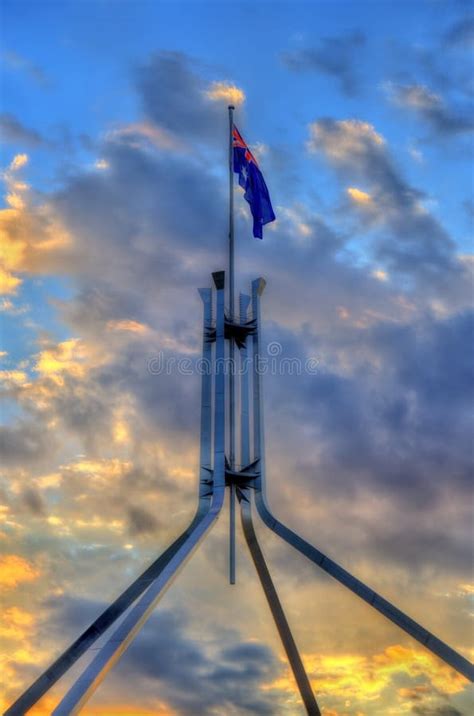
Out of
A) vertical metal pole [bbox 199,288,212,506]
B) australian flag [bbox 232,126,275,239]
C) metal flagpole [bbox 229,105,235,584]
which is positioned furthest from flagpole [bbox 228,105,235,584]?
vertical metal pole [bbox 199,288,212,506]

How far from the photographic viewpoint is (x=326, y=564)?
39.0 meters

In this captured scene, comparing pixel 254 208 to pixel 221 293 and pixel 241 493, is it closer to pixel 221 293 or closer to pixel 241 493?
pixel 221 293

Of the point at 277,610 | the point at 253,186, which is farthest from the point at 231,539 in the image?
the point at 253,186

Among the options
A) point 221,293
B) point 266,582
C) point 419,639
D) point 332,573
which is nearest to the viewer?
point 419,639

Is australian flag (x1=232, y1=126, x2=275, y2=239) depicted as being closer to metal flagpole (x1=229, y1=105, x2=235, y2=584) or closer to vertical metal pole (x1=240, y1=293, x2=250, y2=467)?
metal flagpole (x1=229, y1=105, x2=235, y2=584)

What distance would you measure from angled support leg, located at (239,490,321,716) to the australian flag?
13108 millimetres

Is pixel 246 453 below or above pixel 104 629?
above

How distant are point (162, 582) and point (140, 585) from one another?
4217 millimetres

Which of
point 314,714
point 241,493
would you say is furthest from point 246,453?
point 314,714

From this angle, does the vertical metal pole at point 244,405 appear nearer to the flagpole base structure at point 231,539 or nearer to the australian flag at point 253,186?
the flagpole base structure at point 231,539

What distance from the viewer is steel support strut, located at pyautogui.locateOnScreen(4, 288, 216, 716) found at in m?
37.9

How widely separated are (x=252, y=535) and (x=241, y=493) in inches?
74.4

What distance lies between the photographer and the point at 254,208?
46.7 m

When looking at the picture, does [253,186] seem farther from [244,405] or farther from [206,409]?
[206,409]
